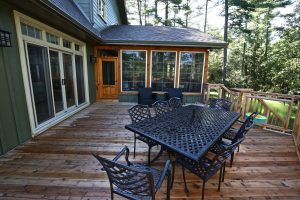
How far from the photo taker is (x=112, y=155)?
8.43 feet

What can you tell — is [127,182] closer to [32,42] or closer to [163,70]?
[32,42]

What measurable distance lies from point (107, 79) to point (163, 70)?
2607mm

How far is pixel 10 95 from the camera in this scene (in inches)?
104

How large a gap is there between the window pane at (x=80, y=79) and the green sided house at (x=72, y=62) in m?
0.03

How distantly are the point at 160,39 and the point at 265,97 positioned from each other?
4.13 metres

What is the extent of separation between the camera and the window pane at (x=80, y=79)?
17.0 feet

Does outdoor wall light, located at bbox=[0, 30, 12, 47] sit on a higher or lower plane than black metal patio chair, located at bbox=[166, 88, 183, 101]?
higher

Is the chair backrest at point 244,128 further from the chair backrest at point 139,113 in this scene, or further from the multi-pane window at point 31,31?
the multi-pane window at point 31,31

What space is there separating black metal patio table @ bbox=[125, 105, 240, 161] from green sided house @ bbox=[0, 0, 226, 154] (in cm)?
245

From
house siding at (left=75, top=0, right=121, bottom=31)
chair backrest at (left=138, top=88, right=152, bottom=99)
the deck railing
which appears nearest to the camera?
the deck railing

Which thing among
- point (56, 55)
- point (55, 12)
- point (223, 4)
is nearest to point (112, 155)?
point (55, 12)

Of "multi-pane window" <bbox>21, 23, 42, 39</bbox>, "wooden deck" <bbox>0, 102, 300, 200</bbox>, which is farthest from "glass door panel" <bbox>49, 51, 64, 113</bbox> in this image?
"wooden deck" <bbox>0, 102, 300, 200</bbox>

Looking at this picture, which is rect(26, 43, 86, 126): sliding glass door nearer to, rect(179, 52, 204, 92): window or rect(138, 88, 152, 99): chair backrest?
rect(138, 88, 152, 99): chair backrest

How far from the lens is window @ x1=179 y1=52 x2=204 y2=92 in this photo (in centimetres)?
652
